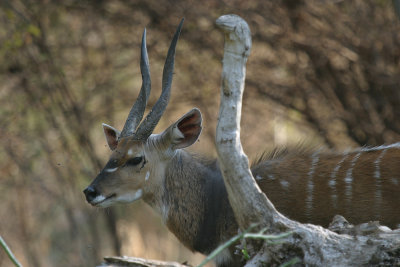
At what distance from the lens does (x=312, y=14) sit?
565 cm

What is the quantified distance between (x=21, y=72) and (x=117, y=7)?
4.06ft

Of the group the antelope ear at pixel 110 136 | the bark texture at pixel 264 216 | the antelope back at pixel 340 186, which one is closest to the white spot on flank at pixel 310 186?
the antelope back at pixel 340 186

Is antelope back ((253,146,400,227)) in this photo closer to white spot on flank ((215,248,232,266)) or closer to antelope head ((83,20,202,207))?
white spot on flank ((215,248,232,266))

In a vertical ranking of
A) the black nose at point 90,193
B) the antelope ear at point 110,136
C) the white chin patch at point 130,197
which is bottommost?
the white chin patch at point 130,197

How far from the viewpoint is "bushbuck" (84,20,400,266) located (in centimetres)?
348

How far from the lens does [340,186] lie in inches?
139

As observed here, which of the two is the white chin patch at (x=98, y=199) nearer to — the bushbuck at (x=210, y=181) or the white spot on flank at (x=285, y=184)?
the bushbuck at (x=210, y=181)

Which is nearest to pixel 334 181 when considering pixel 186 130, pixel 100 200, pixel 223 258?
pixel 223 258

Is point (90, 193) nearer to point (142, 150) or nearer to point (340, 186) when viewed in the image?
point (142, 150)

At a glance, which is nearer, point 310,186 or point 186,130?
point 310,186

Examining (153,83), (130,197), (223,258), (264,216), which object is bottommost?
(223,258)

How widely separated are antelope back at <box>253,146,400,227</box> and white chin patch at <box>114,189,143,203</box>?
2.38 ft

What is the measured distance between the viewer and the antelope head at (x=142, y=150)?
11.9 feet

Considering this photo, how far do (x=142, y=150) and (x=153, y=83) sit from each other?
272 centimetres
